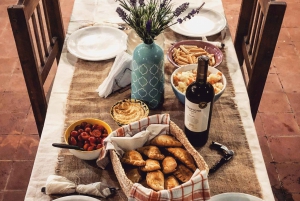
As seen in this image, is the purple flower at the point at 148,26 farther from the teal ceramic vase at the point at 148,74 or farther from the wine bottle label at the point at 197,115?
the wine bottle label at the point at 197,115

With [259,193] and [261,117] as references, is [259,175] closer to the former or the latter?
[259,193]

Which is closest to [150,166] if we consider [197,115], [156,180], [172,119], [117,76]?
[156,180]

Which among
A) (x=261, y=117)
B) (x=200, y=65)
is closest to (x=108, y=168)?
(x=200, y=65)

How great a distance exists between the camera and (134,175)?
0.99 meters

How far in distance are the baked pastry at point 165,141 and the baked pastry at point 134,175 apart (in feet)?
0.34

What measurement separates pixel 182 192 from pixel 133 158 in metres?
0.18

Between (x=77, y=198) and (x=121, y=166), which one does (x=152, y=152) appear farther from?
(x=77, y=198)

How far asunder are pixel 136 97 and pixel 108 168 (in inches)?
11.3

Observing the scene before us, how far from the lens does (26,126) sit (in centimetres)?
228

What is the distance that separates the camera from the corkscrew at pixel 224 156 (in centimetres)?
110

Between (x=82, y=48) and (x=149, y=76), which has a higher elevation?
(x=149, y=76)

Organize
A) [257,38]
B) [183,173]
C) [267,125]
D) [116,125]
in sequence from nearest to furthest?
1. [183,173]
2. [116,125]
3. [257,38]
4. [267,125]

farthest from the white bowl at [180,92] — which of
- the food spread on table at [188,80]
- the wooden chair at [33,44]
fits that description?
the wooden chair at [33,44]

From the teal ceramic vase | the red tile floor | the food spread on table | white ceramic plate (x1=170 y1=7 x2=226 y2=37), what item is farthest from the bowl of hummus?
the red tile floor
